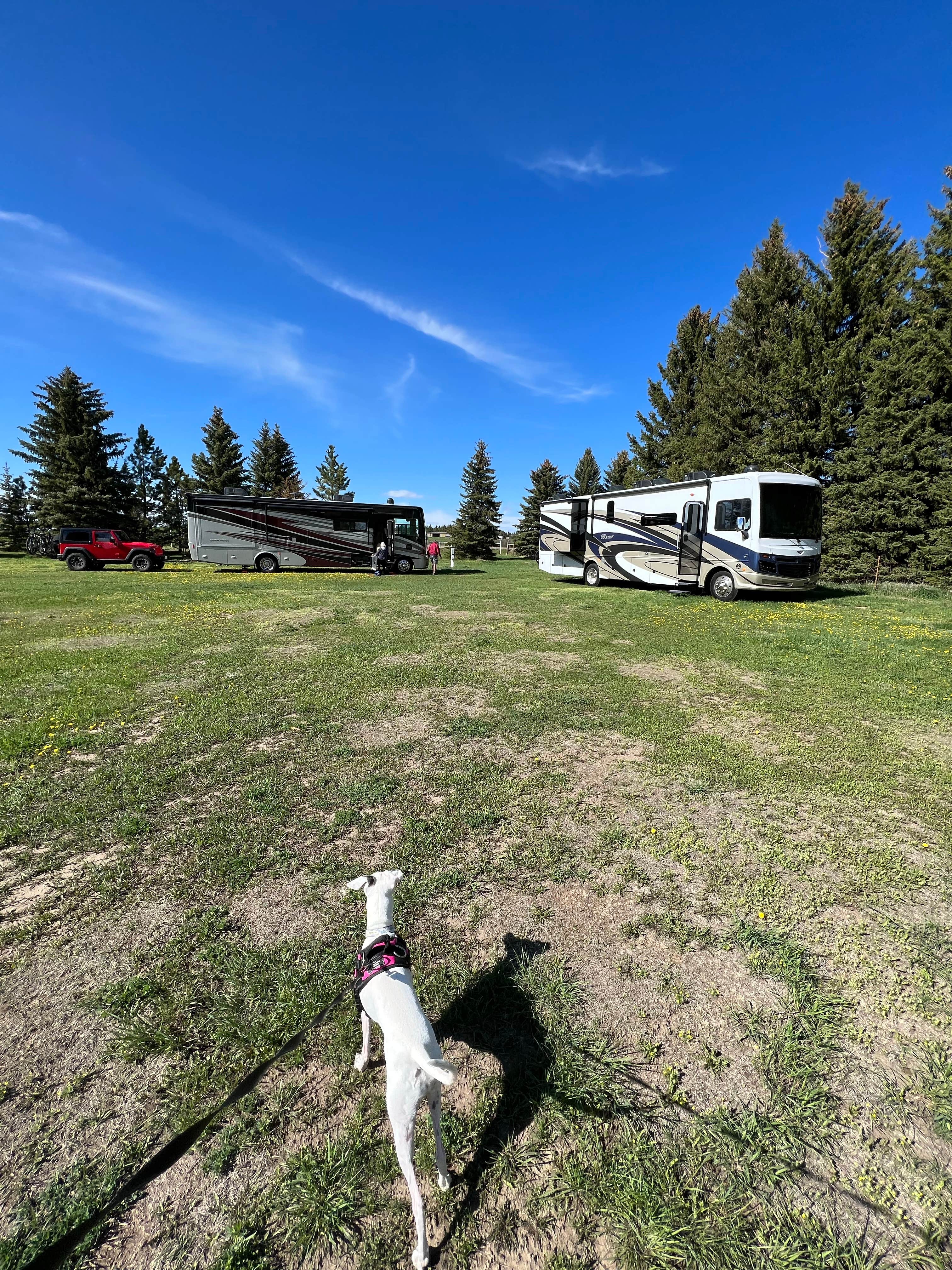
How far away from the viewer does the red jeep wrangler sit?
901 inches

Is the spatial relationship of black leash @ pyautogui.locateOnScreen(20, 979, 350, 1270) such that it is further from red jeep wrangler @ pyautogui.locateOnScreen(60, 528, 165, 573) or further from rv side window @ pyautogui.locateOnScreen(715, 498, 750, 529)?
red jeep wrangler @ pyautogui.locateOnScreen(60, 528, 165, 573)

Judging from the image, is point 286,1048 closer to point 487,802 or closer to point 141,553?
point 487,802

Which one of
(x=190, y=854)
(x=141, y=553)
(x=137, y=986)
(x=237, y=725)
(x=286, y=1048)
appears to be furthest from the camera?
(x=141, y=553)

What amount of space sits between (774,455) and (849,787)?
24840 mm

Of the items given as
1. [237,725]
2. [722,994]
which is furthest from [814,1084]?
[237,725]

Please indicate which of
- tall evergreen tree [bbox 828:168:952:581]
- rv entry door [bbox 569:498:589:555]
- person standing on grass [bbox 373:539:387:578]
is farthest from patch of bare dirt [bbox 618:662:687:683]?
tall evergreen tree [bbox 828:168:952:581]

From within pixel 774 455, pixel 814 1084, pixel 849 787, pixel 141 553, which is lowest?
pixel 814 1084

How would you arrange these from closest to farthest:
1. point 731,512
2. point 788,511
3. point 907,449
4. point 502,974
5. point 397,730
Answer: point 502,974, point 397,730, point 788,511, point 731,512, point 907,449

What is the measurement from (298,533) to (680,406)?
27.1 m

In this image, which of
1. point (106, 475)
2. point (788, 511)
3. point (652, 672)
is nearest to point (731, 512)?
point (788, 511)

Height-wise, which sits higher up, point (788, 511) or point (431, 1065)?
point (788, 511)

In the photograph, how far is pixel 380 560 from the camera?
2339 cm

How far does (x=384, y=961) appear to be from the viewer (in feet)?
6.07

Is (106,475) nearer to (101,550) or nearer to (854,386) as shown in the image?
(101,550)
